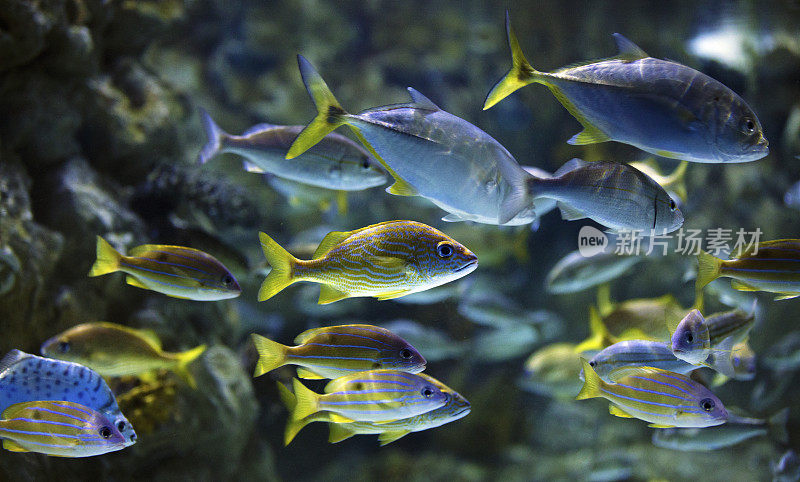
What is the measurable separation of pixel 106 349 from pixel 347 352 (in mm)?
1328

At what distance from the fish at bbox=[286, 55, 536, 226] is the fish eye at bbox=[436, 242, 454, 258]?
0.23 m

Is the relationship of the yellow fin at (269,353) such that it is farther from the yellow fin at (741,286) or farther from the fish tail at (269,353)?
the yellow fin at (741,286)

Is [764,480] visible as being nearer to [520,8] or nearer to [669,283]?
[669,283]

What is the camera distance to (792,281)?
6.22 feet

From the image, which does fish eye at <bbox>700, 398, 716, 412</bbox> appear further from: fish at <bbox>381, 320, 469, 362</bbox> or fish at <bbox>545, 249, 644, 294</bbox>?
fish at <bbox>381, 320, 469, 362</bbox>

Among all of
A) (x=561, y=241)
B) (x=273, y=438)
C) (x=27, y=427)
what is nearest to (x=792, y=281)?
(x=27, y=427)

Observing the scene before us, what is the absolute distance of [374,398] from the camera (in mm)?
1785

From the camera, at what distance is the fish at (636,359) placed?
1.99 meters

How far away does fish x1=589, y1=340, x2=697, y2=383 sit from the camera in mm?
1993

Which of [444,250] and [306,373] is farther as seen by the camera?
[306,373]

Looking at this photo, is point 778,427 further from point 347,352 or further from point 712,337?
point 347,352

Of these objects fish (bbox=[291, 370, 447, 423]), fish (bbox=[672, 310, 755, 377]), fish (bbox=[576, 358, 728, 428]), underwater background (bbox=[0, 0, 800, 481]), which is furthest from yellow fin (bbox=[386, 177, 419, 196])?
underwater background (bbox=[0, 0, 800, 481])

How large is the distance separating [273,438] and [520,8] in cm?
720

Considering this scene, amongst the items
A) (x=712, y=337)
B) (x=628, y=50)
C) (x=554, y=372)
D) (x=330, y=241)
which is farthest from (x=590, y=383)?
(x=554, y=372)
